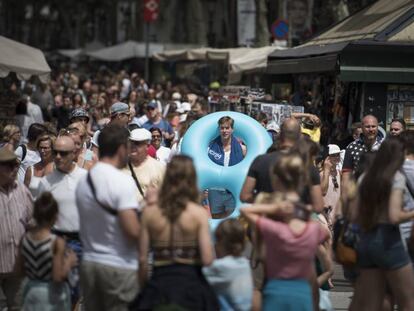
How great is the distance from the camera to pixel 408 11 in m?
17.2

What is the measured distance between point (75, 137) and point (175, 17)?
56395 mm

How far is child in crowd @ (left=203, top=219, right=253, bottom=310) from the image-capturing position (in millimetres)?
7508

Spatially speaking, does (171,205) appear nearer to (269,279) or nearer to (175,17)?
(269,279)

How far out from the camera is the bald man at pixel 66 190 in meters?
8.62

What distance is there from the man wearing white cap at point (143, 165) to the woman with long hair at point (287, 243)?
2.31 meters

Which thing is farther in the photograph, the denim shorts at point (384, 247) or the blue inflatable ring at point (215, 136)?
the blue inflatable ring at point (215, 136)

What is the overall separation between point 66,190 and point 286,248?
2160mm

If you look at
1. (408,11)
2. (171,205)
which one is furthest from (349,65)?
(171,205)

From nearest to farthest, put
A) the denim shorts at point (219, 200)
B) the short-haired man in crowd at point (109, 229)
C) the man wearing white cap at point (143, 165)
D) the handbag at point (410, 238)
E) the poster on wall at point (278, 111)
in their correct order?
the short-haired man in crowd at point (109, 229) < the handbag at point (410, 238) < the man wearing white cap at point (143, 165) < the denim shorts at point (219, 200) < the poster on wall at point (278, 111)

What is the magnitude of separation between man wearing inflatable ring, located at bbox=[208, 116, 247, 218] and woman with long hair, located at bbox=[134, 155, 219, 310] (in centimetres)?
535

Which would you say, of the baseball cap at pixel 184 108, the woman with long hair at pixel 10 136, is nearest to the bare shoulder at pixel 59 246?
the woman with long hair at pixel 10 136

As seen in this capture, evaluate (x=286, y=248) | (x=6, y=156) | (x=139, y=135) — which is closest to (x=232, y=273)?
(x=286, y=248)

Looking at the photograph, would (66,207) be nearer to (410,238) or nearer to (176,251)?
(176,251)

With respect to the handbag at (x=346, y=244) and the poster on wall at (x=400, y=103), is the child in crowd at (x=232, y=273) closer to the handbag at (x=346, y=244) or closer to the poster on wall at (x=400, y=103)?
the handbag at (x=346, y=244)
